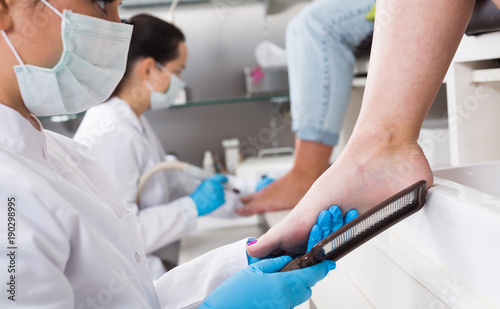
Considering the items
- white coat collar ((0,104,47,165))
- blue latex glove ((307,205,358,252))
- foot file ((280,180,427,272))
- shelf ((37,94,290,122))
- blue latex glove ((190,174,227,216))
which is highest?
white coat collar ((0,104,47,165))

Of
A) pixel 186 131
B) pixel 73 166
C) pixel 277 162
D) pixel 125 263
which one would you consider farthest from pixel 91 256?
pixel 186 131

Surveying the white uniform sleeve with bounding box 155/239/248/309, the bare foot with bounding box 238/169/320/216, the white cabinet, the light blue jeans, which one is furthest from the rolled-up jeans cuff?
the white uniform sleeve with bounding box 155/239/248/309

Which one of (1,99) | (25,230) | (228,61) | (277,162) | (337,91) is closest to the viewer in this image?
(25,230)

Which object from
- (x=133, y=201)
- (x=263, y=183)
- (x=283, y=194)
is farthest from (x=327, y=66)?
(x=133, y=201)

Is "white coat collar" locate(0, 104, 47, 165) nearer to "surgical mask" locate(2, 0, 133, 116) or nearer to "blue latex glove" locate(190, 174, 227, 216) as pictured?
"surgical mask" locate(2, 0, 133, 116)

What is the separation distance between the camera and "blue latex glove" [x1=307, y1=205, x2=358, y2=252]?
58 cm

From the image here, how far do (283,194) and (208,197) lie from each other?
0.77ft

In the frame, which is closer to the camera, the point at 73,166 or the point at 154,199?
the point at 73,166

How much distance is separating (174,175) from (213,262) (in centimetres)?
94

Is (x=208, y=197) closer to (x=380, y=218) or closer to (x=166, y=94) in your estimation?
(x=166, y=94)

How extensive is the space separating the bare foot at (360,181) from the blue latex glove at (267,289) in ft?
0.22

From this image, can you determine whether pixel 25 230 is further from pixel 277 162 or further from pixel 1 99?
pixel 277 162

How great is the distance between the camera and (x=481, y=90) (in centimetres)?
94

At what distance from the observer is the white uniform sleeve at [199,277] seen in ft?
2.26
